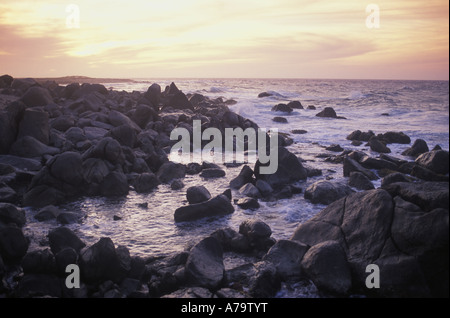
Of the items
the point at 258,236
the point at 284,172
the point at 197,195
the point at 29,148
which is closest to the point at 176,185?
the point at 197,195

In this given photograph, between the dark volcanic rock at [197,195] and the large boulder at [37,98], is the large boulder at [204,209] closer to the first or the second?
the dark volcanic rock at [197,195]

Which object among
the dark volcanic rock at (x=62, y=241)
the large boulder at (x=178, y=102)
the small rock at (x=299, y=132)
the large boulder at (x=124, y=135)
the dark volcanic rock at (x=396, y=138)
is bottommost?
the dark volcanic rock at (x=62, y=241)

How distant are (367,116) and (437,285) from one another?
2763cm

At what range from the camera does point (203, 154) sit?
600 inches

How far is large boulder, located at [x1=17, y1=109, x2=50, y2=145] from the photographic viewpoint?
12148 mm

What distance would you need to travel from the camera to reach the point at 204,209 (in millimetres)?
8016

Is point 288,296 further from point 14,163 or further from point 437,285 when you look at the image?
point 14,163

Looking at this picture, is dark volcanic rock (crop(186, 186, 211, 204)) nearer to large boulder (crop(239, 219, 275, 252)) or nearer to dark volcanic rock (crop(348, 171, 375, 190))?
large boulder (crop(239, 219, 275, 252))

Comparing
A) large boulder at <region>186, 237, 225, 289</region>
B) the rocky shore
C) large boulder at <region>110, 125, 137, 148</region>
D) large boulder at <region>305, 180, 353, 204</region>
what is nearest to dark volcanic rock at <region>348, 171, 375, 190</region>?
the rocky shore

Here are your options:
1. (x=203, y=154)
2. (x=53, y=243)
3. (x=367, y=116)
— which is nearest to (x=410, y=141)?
(x=203, y=154)

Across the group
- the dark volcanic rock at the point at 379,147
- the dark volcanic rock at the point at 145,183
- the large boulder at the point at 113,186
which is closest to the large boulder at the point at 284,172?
the dark volcanic rock at the point at 145,183

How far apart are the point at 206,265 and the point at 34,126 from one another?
1001 cm

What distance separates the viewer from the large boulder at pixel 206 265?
4980 mm

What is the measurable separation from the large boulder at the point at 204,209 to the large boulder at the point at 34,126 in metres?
7.38
